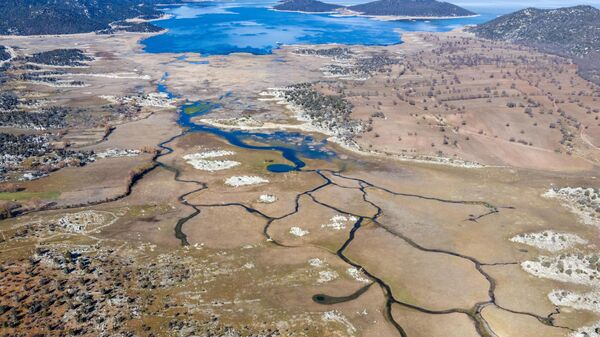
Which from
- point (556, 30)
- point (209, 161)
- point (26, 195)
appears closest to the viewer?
point (26, 195)

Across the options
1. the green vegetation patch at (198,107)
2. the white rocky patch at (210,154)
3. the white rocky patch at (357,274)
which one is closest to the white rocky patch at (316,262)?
the white rocky patch at (357,274)

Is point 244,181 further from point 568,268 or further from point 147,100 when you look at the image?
point 147,100

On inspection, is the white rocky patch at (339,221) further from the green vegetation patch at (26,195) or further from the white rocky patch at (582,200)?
the green vegetation patch at (26,195)

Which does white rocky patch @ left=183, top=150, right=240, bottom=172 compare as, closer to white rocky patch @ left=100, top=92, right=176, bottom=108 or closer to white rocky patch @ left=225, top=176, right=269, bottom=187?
white rocky patch @ left=225, top=176, right=269, bottom=187

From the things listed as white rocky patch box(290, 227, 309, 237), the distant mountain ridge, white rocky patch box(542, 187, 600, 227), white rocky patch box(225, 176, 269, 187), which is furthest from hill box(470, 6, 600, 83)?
white rocky patch box(290, 227, 309, 237)

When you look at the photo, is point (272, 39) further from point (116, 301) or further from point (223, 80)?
point (116, 301)

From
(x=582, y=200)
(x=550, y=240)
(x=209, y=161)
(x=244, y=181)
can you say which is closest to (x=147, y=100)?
(x=209, y=161)
